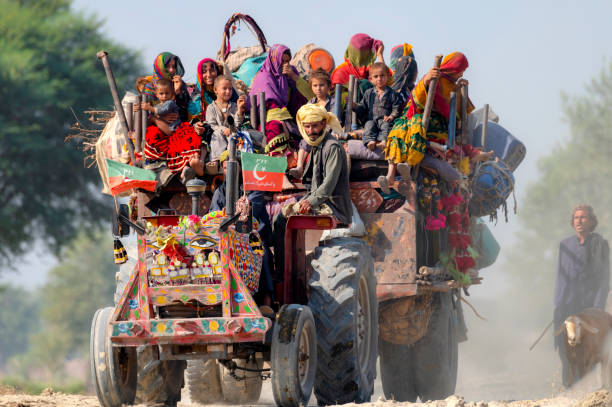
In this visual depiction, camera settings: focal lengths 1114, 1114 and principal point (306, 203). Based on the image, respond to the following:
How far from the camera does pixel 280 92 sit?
468 inches

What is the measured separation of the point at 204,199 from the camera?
1066 centimetres

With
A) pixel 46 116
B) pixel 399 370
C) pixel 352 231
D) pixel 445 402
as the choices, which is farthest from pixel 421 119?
pixel 46 116

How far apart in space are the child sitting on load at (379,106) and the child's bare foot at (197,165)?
69.3 inches

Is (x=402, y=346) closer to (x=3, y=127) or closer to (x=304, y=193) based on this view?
(x=304, y=193)

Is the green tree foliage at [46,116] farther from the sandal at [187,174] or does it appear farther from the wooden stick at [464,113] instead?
the sandal at [187,174]

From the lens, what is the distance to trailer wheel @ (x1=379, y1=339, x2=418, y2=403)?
12.4 m

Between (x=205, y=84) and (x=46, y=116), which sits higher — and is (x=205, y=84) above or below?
below

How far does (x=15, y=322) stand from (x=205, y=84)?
9315cm

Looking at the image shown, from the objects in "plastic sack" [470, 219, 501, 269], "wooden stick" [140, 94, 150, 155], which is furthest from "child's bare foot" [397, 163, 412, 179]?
"plastic sack" [470, 219, 501, 269]

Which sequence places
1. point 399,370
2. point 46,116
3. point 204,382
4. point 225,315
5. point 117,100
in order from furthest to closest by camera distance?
point 46,116 → point 399,370 → point 204,382 → point 117,100 → point 225,315

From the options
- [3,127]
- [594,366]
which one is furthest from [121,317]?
[3,127]

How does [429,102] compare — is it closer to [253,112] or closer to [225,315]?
[253,112]

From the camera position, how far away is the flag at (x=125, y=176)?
9.24 meters

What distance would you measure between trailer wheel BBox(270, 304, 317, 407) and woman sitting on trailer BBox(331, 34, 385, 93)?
4560 millimetres
